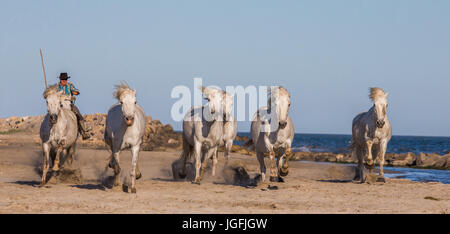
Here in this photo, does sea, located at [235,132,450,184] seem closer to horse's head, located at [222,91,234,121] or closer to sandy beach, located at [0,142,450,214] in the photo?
sandy beach, located at [0,142,450,214]

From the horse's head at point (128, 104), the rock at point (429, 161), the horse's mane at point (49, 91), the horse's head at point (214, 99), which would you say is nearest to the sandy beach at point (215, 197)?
the horse's head at point (128, 104)

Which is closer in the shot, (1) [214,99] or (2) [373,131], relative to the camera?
(1) [214,99]

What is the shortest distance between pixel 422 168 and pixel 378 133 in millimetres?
16460

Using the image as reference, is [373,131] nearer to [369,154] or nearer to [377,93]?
[369,154]

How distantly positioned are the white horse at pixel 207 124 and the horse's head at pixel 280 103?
107 centimetres

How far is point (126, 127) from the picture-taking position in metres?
13.8

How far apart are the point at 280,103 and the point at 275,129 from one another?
0.95 m

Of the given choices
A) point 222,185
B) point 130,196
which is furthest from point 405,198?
point 130,196

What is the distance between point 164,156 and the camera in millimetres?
27234

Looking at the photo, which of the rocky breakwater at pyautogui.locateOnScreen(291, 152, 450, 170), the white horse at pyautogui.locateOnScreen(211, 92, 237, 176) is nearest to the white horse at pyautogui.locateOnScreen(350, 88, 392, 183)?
the white horse at pyautogui.locateOnScreen(211, 92, 237, 176)

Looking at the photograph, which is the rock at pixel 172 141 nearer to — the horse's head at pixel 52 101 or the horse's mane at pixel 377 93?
the horse's mane at pixel 377 93

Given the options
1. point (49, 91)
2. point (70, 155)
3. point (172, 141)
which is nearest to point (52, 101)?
point (49, 91)

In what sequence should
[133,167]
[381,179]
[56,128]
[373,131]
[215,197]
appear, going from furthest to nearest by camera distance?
[381,179] < [373,131] < [56,128] < [133,167] < [215,197]
